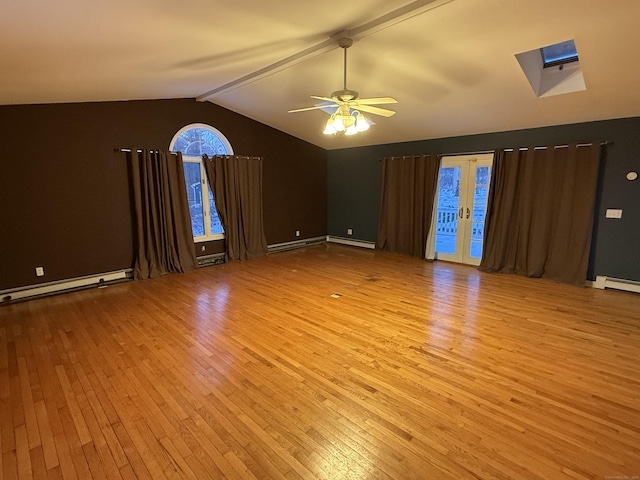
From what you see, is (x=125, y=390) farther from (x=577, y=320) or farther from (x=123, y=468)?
(x=577, y=320)

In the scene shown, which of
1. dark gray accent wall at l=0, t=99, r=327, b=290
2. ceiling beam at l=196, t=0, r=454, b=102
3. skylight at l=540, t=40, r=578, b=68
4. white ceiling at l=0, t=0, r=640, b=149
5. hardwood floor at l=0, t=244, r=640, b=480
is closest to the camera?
hardwood floor at l=0, t=244, r=640, b=480

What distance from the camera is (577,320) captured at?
3.50 m

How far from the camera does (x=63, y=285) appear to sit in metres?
4.47

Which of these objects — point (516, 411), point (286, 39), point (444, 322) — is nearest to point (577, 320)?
point (444, 322)

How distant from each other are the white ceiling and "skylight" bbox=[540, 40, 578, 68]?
1.17ft

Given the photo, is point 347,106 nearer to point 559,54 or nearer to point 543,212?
point 559,54

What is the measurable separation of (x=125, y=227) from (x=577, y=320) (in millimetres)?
6053

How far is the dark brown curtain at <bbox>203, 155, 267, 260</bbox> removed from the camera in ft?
19.4

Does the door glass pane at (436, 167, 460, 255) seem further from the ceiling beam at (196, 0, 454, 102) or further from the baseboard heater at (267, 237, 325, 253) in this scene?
the ceiling beam at (196, 0, 454, 102)

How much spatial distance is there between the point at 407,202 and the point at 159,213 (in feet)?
14.8

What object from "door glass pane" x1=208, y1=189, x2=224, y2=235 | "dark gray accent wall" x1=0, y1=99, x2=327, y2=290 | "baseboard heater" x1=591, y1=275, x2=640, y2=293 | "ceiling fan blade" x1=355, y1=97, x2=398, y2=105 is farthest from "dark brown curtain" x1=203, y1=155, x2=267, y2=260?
"baseboard heater" x1=591, y1=275, x2=640, y2=293

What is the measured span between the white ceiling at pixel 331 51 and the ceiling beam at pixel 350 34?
0.06ft

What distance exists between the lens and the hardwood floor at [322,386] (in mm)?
1749

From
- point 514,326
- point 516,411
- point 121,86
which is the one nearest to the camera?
point 516,411
